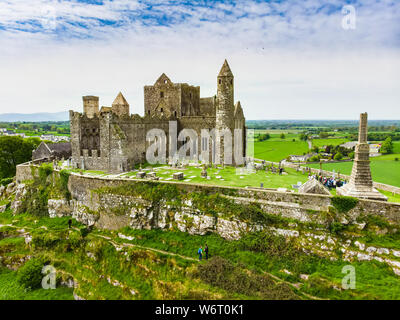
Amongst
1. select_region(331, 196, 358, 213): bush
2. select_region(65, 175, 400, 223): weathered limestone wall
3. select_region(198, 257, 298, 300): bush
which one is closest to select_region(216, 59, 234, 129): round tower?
select_region(65, 175, 400, 223): weathered limestone wall

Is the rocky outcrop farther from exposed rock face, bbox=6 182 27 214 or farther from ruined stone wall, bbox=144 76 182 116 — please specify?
ruined stone wall, bbox=144 76 182 116

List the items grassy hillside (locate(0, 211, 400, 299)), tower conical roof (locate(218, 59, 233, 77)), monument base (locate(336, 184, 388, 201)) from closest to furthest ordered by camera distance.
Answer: grassy hillside (locate(0, 211, 400, 299)) → monument base (locate(336, 184, 388, 201)) → tower conical roof (locate(218, 59, 233, 77))

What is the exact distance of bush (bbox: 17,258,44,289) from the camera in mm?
21216

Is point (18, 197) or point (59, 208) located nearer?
point (59, 208)

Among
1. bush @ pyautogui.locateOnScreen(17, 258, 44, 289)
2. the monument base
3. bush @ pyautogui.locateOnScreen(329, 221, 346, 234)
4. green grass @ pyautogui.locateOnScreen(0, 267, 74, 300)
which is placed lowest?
green grass @ pyautogui.locateOnScreen(0, 267, 74, 300)

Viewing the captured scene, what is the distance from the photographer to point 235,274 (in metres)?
17.4

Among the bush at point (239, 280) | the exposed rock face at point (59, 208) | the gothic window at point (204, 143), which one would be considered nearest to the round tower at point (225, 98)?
the gothic window at point (204, 143)

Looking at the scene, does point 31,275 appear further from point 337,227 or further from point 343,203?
point 343,203

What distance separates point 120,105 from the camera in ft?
120

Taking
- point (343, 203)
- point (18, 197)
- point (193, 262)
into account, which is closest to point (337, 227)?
point (343, 203)

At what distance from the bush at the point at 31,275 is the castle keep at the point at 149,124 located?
425 inches

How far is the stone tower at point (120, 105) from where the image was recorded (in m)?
36.5

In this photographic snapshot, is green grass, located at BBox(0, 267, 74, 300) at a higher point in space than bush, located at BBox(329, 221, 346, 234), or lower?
lower

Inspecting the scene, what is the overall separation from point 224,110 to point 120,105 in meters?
13.5
